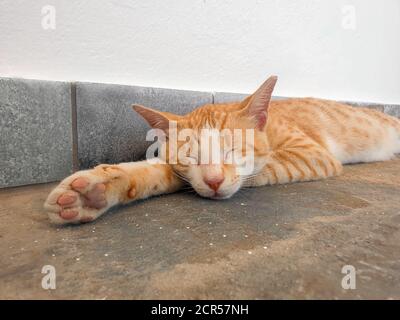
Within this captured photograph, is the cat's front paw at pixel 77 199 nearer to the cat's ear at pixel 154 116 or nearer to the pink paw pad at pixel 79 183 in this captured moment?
the pink paw pad at pixel 79 183

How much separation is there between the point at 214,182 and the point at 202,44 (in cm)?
96

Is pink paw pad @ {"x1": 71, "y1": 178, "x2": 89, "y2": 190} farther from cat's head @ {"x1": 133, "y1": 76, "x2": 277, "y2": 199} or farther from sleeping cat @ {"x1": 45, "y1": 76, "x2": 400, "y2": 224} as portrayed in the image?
cat's head @ {"x1": 133, "y1": 76, "x2": 277, "y2": 199}

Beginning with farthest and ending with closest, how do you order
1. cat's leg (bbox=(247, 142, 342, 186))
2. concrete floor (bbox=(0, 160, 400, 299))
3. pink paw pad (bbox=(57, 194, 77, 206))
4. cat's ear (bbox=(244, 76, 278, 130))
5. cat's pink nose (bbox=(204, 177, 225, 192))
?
cat's leg (bbox=(247, 142, 342, 186)) → cat's ear (bbox=(244, 76, 278, 130)) → cat's pink nose (bbox=(204, 177, 225, 192)) → pink paw pad (bbox=(57, 194, 77, 206)) → concrete floor (bbox=(0, 160, 400, 299))

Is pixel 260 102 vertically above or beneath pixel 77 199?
above

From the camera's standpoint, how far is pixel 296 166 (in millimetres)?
1130

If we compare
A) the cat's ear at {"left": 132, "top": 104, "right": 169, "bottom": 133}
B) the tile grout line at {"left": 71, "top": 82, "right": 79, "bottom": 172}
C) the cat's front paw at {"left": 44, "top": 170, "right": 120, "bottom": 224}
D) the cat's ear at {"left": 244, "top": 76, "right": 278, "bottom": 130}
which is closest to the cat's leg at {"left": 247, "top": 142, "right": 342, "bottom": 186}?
the cat's ear at {"left": 244, "top": 76, "right": 278, "bottom": 130}

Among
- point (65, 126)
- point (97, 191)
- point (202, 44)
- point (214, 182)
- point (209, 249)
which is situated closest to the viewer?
point (209, 249)

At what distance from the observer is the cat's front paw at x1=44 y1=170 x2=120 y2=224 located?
0.64 m

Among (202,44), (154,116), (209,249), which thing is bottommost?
(209,249)

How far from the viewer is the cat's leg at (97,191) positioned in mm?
646

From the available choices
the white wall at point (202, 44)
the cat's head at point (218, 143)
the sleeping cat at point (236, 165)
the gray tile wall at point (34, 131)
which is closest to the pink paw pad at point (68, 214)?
the sleeping cat at point (236, 165)

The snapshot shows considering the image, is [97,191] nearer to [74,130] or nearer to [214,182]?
[214,182]

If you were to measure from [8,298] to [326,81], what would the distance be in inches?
95.4

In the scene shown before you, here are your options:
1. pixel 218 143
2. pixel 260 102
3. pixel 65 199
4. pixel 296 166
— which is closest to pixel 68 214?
pixel 65 199
